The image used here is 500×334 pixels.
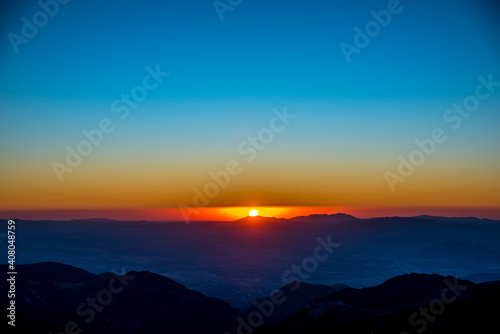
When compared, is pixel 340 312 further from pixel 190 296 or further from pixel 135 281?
pixel 135 281

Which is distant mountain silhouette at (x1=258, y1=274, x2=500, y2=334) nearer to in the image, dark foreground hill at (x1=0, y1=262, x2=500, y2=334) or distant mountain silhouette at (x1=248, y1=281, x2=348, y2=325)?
dark foreground hill at (x1=0, y1=262, x2=500, y2=334)

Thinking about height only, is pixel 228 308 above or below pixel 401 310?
below

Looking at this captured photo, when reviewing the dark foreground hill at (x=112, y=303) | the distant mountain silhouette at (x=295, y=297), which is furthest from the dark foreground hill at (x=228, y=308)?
the distant mountain silhouette at (x=295, y=297)

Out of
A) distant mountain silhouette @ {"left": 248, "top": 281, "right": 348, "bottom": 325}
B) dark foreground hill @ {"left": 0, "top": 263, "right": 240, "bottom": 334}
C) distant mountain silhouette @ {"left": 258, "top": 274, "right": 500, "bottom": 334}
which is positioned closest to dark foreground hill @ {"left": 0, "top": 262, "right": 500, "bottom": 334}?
distant mountain silhouette @ {"left": 258, "top": 274, "right": 500, "bottom": 334}

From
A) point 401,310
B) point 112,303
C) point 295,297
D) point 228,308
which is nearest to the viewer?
point 401,310

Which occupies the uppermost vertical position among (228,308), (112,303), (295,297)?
(112,303)

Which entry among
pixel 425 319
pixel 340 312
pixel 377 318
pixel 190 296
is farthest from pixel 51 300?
pixel 425 319

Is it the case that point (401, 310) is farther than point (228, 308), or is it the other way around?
point (228, 308)

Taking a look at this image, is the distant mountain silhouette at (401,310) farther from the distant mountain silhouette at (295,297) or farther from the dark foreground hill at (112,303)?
the distant mountain silhouette at (295,297)

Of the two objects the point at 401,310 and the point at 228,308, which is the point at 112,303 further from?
the point at 401,310

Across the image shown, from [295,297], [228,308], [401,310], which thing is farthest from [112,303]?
[401,310]
